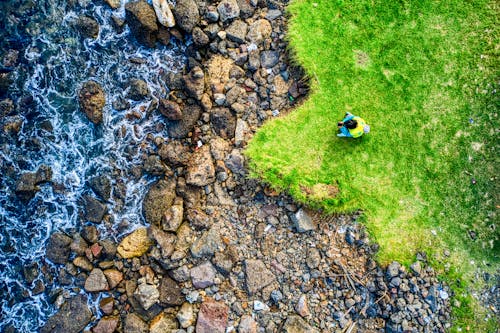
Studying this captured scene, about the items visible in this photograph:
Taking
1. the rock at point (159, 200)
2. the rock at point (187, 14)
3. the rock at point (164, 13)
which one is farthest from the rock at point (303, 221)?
the rock at point (164, 13)

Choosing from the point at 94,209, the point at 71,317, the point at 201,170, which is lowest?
the point at 71,317

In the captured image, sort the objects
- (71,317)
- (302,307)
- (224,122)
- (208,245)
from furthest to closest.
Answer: (224,122), (71,317), (208,245), (302,307)

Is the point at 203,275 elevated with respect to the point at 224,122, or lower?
lower

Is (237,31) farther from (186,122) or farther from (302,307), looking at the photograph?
(302,307)

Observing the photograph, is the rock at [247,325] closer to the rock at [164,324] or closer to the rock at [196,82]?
the rock at [164,324]

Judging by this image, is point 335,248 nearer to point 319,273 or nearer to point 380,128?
point 319,273

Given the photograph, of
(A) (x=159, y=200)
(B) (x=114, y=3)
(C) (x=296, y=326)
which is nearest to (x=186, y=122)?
(A) (x=159, y=200)
